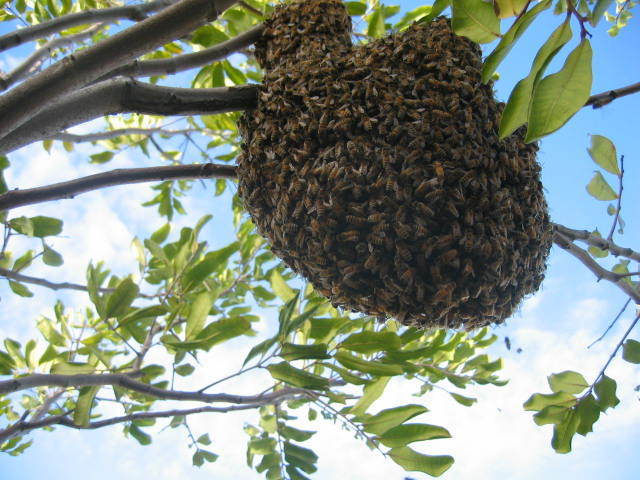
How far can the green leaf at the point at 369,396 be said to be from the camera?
1512mm

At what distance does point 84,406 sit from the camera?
147 centimetres

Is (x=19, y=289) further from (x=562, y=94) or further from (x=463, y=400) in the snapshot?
(x=562, y=94)

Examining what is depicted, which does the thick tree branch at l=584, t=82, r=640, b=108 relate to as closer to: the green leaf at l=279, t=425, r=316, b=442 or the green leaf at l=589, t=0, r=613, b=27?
the green leaf at l=589, t=0, r=613, b=27

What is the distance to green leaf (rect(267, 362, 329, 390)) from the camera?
1.22 meters

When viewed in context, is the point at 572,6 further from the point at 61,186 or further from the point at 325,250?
the point at 61,186

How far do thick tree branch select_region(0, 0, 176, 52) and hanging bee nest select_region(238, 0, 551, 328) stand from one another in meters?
1.01

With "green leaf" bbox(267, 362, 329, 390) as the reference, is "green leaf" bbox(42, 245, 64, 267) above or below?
above

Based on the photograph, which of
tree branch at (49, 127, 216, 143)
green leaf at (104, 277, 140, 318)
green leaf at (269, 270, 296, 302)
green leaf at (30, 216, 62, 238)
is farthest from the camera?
tree branch at (49, 127, 216, 143)

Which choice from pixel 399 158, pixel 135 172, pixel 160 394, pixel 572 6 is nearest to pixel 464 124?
pixel 399 158

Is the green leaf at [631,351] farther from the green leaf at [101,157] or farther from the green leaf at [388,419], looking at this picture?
the green leaf at [101,157]

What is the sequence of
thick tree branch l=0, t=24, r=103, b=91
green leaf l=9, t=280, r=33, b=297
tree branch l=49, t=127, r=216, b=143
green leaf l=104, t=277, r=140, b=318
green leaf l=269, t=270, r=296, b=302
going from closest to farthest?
green leaf l=104, t=277, r=140, b=318, green leaf l=269, t=270, r=296, b=302, green leaf l=9, t=280, r=33, b=297, thick tree branch l=0, t=24, r=103, b=91, tree branch l=49, t=127, r=216, b=143

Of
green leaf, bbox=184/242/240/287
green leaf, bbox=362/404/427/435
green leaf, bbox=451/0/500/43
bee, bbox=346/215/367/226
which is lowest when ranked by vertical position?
green leaf, bbox=362/404/427/435

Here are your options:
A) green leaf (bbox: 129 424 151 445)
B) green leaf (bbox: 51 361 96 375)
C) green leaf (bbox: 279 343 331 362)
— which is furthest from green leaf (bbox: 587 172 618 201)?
green leaf (bbox: 129 424 151 445)

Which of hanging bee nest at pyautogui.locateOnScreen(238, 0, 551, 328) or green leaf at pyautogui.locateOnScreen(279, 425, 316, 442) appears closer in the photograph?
hanging bee nest at pyautogui.locateOnScreen(238, 0, 551, 328)
